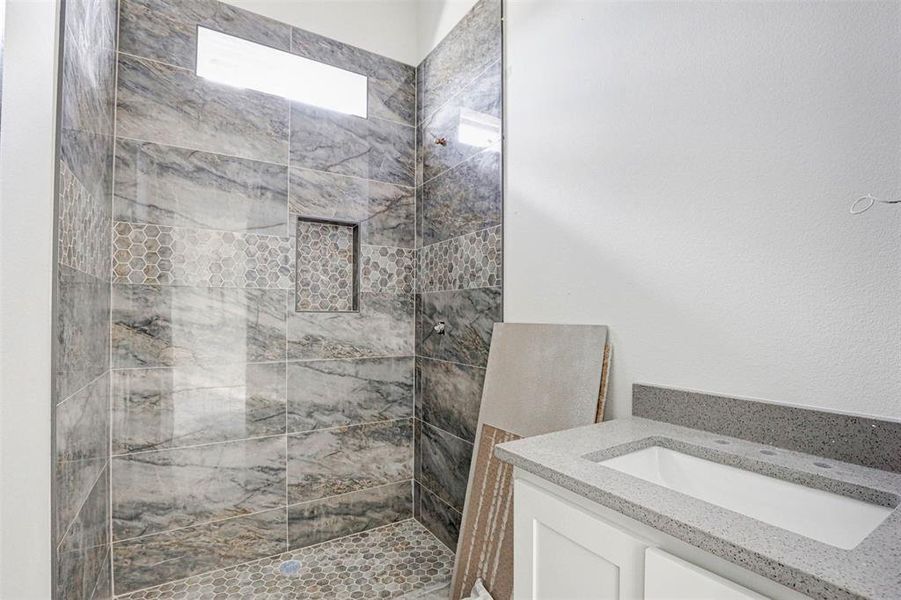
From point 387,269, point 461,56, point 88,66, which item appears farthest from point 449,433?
point 88,66

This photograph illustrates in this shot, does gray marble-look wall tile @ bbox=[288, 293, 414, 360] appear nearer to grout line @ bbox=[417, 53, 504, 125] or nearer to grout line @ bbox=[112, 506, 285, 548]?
grout line @ bbox=[112, 506, 285, 548]

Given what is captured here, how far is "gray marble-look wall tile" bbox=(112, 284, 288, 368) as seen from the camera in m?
2.14

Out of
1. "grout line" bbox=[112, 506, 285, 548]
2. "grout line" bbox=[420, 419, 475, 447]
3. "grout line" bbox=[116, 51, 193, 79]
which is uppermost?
"grout line" bbox=[116, 51, 193, 79]

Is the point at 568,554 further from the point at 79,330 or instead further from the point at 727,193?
the point at 79,330

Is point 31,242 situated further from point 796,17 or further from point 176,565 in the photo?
point 796,17

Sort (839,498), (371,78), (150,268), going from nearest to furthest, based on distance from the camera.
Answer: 1. (839,498)
2. (150,268)
3. (371,78)

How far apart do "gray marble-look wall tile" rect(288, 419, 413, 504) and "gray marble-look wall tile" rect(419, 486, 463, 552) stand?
0.21m

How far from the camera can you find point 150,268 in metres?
2.19

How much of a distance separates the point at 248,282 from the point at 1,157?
1.40 meters

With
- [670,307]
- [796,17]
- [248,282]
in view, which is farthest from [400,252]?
[796,17]

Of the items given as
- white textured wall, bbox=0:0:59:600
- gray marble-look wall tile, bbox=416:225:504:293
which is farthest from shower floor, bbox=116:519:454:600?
gray marble-look wall tile, bbox=416:225:504:293

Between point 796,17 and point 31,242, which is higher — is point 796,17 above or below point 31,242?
above

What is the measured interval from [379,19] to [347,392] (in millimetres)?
2347

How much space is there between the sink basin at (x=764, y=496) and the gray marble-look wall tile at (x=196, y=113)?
92.1 inches
